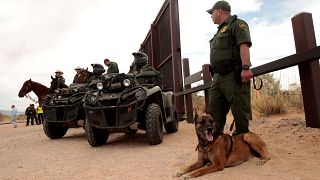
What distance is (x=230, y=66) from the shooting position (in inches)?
168

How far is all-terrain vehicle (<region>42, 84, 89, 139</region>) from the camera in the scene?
8148 millimetres

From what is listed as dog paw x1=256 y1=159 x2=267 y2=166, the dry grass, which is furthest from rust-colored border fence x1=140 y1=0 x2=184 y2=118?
dog paw x1=256 y1=159 x2=267 y2=166

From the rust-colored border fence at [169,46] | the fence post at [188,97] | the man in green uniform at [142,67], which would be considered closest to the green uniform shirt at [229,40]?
the man in green uniform at [142,67]

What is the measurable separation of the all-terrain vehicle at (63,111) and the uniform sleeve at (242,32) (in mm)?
4790

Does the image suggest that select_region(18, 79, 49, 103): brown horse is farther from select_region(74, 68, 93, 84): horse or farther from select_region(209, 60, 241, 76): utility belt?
select_region(209, 60, 241, 76): utility belt

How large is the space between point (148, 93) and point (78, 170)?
209cm

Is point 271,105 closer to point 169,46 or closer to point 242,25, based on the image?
point 169,46

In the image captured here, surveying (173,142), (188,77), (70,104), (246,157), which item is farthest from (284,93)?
(246,157)

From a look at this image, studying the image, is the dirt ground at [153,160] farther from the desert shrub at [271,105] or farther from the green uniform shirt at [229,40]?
the desert shrub at [271,105]

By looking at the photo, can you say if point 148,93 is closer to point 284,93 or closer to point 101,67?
point 101,67

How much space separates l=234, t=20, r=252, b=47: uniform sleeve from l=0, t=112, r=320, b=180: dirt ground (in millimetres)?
1362

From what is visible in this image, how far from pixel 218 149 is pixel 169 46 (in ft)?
22.4

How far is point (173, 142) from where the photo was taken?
6223 millimetres

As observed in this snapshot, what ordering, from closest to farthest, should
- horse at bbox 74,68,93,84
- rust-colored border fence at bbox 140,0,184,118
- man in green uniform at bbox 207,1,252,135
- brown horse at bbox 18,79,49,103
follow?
1. man in green uniform at bbox 207,1,252,135
2. rust-colored border fence at bbox 140,0,184,118
3. horse at bbox 74,68,93,84
4. brown horse at bbox 18,79,49,103
